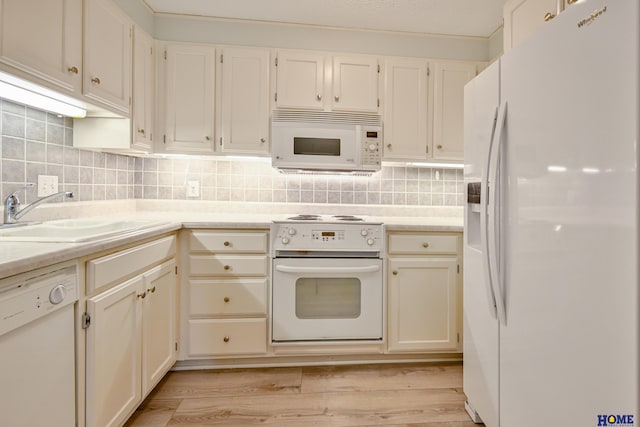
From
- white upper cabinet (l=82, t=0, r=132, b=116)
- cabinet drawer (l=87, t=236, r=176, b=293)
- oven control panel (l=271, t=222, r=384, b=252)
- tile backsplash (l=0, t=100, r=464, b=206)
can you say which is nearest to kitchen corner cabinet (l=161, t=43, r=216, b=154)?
tile backsplash (l=0, t=100, r=464, b=206)

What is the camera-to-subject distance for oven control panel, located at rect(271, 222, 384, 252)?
2.11m

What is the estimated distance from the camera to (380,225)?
2.16 m

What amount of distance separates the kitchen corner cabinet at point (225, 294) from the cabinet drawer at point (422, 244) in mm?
847

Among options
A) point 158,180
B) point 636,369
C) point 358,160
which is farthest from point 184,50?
point 636,369

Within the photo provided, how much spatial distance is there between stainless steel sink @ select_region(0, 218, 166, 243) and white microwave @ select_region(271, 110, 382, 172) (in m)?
1.00

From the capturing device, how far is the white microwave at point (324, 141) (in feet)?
7.85

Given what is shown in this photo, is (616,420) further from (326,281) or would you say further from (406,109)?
(406,109)

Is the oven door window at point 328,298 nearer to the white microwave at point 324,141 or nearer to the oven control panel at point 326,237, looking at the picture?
the oven control panel at point 326,237

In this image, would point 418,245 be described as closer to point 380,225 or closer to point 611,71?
point 380,225

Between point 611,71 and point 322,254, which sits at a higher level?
point 611,71

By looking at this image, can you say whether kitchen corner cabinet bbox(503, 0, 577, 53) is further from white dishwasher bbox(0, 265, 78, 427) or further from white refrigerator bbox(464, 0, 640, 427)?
white dishwasher bbox(0, 265, 78, 427)

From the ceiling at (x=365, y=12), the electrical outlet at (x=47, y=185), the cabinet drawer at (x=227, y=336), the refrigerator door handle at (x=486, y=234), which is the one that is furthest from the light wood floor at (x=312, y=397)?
the ceiling at (x=365, y=12)

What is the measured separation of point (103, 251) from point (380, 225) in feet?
4.97

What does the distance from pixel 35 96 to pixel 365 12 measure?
2004 mm
